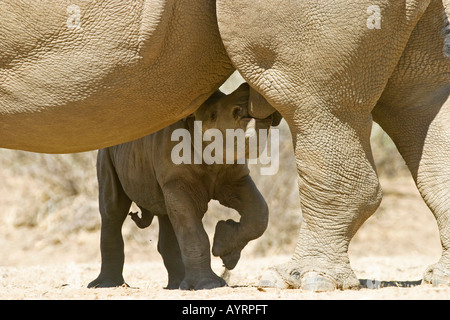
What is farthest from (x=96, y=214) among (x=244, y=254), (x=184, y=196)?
(x=184, y=196)

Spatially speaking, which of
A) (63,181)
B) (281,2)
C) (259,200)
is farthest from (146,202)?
(63,181)

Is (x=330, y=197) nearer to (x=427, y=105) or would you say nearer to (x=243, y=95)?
(x=427, y=105)

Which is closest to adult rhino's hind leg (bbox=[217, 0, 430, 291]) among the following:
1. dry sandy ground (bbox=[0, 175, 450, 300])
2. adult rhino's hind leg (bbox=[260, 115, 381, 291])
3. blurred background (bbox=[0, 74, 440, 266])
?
adult rhino's hind leg (bbox=[260, 115, 381, 291])

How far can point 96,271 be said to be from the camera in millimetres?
7512

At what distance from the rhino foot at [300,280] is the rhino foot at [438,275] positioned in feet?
1.11

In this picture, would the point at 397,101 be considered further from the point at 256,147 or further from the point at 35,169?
the point at 35,169

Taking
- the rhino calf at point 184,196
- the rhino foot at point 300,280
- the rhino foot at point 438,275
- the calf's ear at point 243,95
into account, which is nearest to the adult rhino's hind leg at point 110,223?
the rhino calf at point 184,196

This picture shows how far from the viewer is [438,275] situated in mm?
3777

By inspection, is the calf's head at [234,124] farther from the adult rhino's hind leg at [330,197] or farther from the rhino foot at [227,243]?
the adult rhino's hind leg at [330,197]

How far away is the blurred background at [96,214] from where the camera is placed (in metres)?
10.9

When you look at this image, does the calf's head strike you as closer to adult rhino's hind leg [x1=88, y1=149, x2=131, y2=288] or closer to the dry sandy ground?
adult rhino's hind leg [x1=88, y1=149, x2=131, y2=288]

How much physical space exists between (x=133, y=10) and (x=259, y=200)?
1.75 meters

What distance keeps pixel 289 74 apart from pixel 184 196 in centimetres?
150

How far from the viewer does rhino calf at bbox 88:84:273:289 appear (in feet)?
15.5
